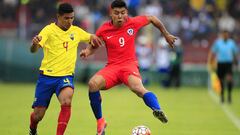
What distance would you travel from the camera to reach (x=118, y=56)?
44.3 ft

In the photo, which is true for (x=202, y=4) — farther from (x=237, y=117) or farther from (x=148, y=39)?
(x=237, y=117)

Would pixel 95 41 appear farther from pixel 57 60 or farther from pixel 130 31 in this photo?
pixel 57 60

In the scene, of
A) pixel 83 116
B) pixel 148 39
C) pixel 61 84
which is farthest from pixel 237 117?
pixel 148 39

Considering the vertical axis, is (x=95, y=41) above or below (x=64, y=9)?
below

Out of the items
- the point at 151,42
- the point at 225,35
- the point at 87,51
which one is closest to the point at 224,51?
the point at 225,35

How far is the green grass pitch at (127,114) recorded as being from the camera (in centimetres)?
1573

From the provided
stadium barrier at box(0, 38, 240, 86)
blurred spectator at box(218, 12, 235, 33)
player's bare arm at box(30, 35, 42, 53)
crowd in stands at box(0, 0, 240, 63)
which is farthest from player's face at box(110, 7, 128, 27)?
blurred spectator at box(218, 12, 235, 33)

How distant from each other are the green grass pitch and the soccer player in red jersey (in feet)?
6.30

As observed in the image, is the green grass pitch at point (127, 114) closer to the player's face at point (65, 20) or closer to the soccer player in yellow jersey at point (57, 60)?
the soccer player in yellow jersey at point (57, 60)

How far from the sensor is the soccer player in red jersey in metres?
13.1

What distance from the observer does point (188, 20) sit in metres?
33.1

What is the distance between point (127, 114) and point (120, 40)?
21.5 feet

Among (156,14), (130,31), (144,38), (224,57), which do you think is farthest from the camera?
(156,14)

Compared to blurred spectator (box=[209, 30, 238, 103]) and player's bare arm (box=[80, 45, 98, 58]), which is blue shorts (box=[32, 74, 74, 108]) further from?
blurred spectator (box=[209, 30, 238, 103])
